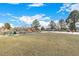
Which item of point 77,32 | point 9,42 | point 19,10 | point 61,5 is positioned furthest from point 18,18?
point 77,32

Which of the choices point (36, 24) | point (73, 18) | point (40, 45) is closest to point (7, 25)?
point (36, 24)

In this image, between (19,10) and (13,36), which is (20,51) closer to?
(13,36)

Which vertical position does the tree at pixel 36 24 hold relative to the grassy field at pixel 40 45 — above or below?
above

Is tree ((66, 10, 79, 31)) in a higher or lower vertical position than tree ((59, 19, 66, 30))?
higher

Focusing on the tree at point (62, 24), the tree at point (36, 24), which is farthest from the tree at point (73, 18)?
the tree at point (36, 24)

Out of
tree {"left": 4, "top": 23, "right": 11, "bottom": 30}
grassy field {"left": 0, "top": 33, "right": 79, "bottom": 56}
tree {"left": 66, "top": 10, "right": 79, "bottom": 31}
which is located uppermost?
tree {"left": 66, "top": 10, "right": 79, "bottom": 31}

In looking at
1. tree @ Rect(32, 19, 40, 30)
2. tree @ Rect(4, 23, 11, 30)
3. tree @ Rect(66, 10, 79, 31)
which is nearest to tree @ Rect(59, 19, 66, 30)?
tree @ Rect(66, 10, 79, 31)

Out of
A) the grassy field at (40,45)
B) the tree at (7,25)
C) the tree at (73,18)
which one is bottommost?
the grassy field at (40,45)

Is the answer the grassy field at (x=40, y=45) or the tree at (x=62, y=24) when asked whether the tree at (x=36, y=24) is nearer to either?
the grassy field at (x=40, y=45)

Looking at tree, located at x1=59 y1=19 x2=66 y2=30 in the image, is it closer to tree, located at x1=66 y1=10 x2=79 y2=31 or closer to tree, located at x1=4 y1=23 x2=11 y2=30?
tree, located at x1=66 y1=10 x2=79 y2=31
